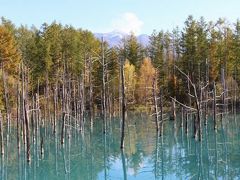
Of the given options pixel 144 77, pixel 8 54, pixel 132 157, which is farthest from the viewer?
pixel 144 77

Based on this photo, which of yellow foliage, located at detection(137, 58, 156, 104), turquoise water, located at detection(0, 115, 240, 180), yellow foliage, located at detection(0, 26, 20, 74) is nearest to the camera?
turquoise water, located at detection(0, 115, 240, 180)

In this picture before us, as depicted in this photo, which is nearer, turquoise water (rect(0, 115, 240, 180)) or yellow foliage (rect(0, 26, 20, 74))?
turquoise water (rect(0, 115, 240, 180))

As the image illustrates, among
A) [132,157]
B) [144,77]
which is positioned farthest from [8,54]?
[132,157]

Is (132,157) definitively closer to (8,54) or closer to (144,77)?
(8,54)

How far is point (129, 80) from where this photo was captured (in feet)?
187

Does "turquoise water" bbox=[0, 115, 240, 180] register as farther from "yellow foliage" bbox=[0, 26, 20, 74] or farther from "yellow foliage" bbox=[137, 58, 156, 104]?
"yellow foliage" bbox=[137, 58, 156, 104]

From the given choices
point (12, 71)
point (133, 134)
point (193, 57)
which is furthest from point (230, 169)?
point (193, 57)

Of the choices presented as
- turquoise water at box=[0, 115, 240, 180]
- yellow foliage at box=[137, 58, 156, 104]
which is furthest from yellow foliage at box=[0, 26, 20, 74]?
yellow foliage at box=[137, 58, 156, 104]

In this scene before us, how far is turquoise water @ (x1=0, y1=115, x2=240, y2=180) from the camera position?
67.7 ft

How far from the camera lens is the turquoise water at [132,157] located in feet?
67.7

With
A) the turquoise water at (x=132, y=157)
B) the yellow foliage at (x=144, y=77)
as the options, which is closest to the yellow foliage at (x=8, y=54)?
the turquoise water at (x=132, y=157)

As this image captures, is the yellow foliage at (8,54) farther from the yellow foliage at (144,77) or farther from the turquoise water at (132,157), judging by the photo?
the yellow foliage at (144,77)

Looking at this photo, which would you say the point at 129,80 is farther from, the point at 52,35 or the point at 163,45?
the point at 163,45

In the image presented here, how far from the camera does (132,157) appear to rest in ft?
82.6
